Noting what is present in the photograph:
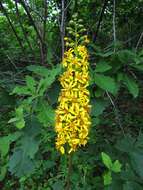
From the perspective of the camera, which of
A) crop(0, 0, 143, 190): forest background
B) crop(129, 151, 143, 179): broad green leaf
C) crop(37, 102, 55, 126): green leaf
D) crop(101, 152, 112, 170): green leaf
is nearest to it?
crop(37, 102, 55, 126): green leaf

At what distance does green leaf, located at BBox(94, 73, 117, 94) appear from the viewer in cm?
258

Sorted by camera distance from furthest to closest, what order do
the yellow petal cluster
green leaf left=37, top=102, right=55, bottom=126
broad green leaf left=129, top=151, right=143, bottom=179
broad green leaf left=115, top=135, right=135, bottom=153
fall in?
1. broad green leaf left=115, top=135, right=135, bottom=153
2. broad green leaf left=129, top=151, right=143, bottom=179
3. green leaf left=37, top=102, right=55, bottom=126
4. the yellow petal cluster

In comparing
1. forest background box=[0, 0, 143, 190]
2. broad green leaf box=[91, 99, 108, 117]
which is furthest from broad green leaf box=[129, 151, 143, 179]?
broad green leaf box=[91, 99, 108, 117]

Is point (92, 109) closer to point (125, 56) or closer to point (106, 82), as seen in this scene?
point (106, 82)

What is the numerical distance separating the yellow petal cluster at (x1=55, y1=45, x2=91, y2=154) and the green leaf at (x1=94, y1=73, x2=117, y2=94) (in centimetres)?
28

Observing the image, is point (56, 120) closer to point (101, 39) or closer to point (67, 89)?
point (67, 89)

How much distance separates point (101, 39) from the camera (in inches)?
203

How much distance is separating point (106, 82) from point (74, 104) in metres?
0.38

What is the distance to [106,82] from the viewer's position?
259cm

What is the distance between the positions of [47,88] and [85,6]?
2.81 metres

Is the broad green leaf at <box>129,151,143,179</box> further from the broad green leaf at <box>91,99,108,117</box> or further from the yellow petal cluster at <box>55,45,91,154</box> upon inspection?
the yellow petal cluster at <box>55,45,91,154</box>

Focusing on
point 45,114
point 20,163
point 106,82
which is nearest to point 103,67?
point 106,82

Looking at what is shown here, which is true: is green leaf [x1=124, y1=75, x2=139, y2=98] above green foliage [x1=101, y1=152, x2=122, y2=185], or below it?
above

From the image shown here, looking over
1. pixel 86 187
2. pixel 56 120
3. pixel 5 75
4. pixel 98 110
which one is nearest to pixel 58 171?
pixel 86 187
